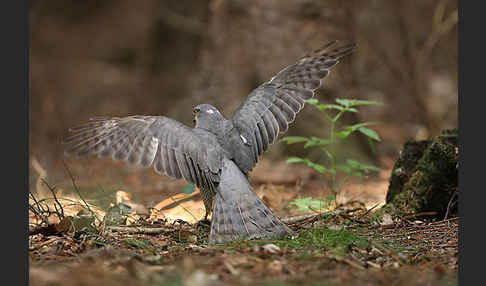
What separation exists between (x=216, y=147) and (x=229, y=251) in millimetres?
1400

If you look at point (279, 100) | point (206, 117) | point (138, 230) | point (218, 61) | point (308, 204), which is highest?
point (218, 61)

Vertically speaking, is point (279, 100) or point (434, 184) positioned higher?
point (279, 100)

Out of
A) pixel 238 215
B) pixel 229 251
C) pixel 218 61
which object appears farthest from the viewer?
pixel 218 61

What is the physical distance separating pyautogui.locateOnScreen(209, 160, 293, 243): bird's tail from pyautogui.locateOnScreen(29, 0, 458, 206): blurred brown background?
335 centimetres

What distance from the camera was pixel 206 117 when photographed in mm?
4691

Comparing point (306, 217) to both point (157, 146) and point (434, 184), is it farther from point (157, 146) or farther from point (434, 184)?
point (157, 146)

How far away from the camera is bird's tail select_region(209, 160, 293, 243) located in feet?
12.3

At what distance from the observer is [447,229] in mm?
3963

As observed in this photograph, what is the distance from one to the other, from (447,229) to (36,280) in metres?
3.06

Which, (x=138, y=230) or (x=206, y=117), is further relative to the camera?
(x=206, y=117)

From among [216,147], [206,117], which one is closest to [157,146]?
[216,147]

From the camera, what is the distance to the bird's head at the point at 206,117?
4.63 metres

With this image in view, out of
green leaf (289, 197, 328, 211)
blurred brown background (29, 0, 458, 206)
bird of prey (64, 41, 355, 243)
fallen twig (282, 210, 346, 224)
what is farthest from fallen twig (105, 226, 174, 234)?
blurred brown background (29, 0, 458, 206)

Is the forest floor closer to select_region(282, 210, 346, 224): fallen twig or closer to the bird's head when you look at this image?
select_region(282, 210, 346, 224): fallen twig
